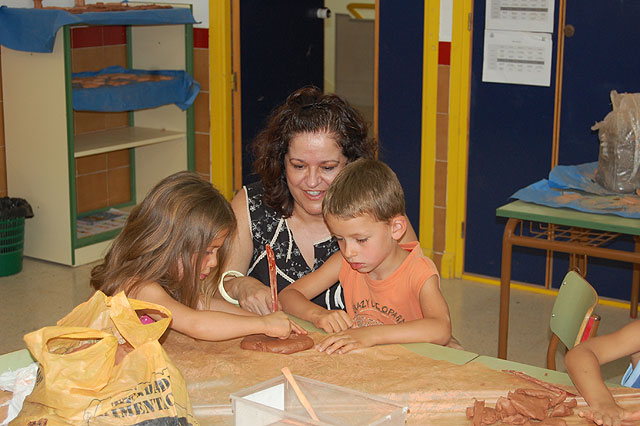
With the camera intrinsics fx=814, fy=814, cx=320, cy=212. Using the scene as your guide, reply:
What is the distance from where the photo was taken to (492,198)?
4168 mm

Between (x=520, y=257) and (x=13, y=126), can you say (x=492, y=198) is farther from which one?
(x=13, y=126)

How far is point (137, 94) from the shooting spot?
437 centimetres

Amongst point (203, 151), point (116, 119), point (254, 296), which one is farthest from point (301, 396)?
point (116, 119)

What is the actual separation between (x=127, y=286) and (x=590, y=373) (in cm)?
98

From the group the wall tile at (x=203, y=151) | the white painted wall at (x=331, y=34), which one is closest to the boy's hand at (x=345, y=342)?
the wall tile at (x=203, y=151)

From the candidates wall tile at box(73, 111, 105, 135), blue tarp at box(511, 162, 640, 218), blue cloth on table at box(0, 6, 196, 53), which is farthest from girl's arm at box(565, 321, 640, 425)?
wall tile at box(73, 111, 105, 135)

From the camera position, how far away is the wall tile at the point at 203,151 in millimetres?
4898

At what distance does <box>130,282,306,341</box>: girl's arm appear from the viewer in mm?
1767

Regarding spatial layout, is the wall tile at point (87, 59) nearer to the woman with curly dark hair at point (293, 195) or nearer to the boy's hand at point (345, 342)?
the woman with curly dark hair at point (293, 195)

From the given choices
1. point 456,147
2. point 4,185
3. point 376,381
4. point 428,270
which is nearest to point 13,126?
point 4,185

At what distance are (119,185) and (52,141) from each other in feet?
3.19

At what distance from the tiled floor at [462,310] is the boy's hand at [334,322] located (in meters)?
1.60

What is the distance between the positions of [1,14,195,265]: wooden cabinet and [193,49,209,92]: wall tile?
0.25ft

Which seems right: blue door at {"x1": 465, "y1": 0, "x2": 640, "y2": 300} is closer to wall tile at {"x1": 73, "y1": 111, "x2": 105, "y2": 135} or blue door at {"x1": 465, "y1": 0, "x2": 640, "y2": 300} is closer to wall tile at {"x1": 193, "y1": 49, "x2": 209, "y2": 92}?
wall tile at {"x1": 193, "y1": 49, "x2": 209, "y2": 92}
